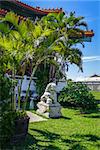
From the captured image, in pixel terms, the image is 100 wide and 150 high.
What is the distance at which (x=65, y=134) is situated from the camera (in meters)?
9.05

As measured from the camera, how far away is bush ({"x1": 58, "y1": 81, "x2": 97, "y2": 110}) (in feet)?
47.5

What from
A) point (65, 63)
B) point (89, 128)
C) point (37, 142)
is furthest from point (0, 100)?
point (65, 63)

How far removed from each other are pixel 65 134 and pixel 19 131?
1715 millimetres

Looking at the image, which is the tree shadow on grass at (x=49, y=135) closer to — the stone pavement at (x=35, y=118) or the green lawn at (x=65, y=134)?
the green lawn at (x=65, y=134)

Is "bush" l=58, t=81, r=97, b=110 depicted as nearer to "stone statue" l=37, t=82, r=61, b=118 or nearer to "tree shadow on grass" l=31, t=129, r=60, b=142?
"stone statue" l=37, t=82, r=61, b=118

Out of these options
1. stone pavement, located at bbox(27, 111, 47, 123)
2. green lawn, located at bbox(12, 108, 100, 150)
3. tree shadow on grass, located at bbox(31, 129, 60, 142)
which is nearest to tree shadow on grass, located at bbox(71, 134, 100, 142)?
green lawn, located at bbox(12, 108, 100, 150)

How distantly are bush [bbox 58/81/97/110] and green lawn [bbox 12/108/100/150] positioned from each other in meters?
2.37

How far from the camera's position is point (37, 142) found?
8016mm

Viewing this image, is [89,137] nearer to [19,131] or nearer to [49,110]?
[19,131]

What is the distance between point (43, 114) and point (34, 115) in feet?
1.20

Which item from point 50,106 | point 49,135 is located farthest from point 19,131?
point 50,106

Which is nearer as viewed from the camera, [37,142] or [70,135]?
[37,142]

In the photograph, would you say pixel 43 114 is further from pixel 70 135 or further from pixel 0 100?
pixel 0 100

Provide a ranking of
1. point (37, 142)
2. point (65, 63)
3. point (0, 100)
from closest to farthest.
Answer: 1. point (0, 100)
2. point (37, 142)
3. point (65, 63)
